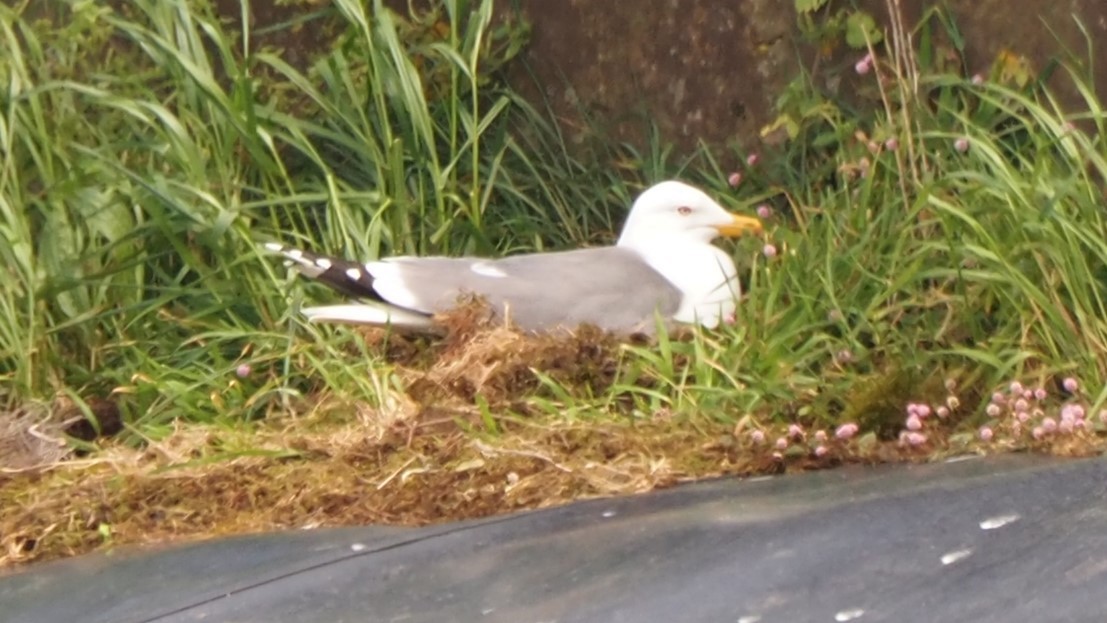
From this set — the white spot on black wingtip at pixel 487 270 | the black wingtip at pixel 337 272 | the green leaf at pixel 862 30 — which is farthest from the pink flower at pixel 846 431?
the green leaf at pixel 862 30

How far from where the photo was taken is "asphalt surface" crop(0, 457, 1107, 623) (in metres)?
1.96

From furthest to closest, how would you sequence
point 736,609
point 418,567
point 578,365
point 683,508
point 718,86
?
point 718,86 < point 578,365 < point 683,508 < point 418,567 < point 736,609

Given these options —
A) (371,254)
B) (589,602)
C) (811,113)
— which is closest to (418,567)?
(589,602)

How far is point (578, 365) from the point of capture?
366cm

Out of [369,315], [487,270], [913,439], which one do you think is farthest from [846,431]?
[369,315]

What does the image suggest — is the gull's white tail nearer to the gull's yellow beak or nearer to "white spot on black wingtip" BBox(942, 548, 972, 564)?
the gull's yellow beak

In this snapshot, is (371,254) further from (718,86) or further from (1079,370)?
(1079,370)

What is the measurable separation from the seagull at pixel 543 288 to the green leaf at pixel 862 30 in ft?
2.21

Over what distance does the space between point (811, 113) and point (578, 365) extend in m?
1.10

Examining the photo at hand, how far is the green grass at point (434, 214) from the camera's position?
3.50 metres

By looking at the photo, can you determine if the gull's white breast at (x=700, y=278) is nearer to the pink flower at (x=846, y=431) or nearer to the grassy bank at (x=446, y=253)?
the grassy bank at (x=446, y=253)

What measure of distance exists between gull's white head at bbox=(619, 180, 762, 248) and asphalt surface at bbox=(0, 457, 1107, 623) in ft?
4.51

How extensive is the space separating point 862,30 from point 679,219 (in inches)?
25.9

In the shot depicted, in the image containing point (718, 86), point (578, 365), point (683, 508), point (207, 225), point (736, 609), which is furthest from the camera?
point (718, 86)
